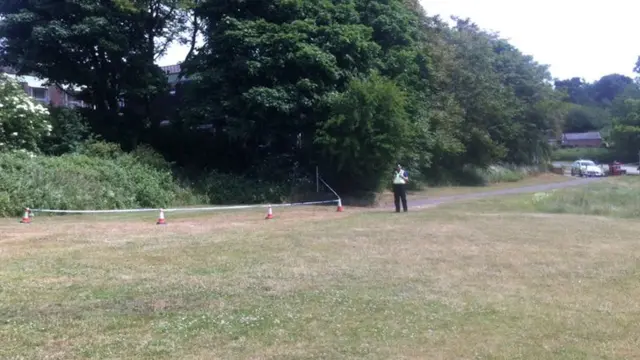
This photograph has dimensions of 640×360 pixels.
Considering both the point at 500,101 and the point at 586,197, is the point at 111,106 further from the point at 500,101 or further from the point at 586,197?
the point at 500,101

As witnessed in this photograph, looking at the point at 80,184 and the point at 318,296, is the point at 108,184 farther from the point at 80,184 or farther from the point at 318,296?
the point at 318,296

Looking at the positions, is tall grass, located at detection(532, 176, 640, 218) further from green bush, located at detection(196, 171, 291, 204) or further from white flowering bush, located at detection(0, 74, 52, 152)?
white flowering bush, located at detection(0, 74, 52, 152)

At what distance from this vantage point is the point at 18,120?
2448 cm

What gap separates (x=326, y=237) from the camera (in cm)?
1373

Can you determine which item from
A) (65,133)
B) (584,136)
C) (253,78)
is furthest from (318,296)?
(584,136)

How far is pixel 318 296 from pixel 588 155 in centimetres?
9285

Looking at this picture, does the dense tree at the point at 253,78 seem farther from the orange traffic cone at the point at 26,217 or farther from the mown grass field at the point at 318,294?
the mown grass field at the point at 318,294

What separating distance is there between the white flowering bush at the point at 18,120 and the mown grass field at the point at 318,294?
10.4 metres

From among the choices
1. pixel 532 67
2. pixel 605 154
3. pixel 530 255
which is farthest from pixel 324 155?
pixel 605 154

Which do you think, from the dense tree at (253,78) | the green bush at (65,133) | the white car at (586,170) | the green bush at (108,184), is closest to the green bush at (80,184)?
the green bush at (108,184)

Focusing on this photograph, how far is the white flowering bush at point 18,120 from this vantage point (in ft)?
78.5

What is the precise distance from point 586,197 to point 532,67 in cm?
3723

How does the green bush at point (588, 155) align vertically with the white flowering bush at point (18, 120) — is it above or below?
below

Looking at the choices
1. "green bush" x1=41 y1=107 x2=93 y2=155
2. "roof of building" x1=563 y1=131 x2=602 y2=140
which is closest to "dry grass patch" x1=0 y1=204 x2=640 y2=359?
"green bush" x1=41 y1=107 x2=93 y2=155
